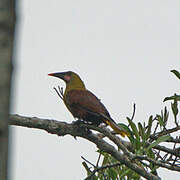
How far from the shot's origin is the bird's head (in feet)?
17.5

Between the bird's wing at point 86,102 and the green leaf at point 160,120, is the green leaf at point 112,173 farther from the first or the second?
the bird's wing at point 86,102

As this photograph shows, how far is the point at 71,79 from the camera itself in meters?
5.52

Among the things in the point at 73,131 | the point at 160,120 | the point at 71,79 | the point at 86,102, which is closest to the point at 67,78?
the point at 71,79

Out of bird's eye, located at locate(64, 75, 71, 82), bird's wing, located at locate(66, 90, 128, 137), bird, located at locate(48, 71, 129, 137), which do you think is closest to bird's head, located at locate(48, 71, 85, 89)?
bird's eye, located at locate(64, 75, 71, 82)

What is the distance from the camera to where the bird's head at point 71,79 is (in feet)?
17.5

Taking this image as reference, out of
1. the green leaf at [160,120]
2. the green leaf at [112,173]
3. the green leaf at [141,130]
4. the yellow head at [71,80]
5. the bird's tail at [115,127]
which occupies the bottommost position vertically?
the green leaf at [112,173]

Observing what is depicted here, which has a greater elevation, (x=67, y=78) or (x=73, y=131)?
(x=67, y=78)

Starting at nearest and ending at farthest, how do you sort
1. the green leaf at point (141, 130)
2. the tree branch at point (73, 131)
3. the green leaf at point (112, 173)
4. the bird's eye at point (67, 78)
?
the tree branch at point (73, 131) → the green leaf at point (141, 130) → the green leaf at point (112, 173) → the bird's eye at point (67, 78)

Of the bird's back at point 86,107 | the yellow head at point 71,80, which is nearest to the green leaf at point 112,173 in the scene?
the bird's back at point 86,107

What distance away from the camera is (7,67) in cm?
64

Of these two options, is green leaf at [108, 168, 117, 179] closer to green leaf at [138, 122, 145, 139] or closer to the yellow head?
green leaf at [138, 122, 145, 139]

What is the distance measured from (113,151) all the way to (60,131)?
0.45 metres

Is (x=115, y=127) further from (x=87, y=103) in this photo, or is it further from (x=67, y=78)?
(x=67, y=78)

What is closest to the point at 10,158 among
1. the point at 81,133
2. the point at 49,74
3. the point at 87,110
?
the point at 81,133
